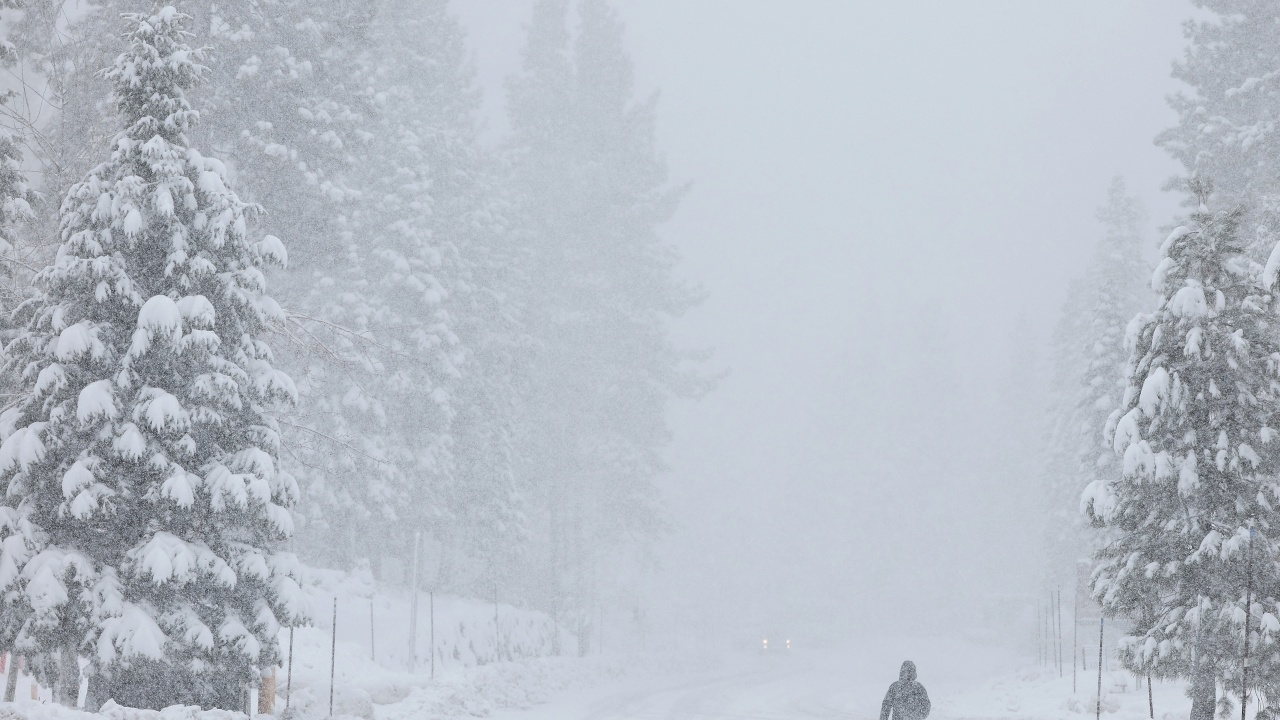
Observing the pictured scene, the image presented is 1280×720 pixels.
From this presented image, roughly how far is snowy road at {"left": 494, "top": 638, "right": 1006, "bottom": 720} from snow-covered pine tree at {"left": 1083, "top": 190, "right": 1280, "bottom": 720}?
11.1 m

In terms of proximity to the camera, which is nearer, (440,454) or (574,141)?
(440,454)

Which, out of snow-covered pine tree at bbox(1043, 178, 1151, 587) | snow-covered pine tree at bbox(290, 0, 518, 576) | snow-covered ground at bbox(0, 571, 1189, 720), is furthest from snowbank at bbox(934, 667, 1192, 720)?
snow-covered pine tree at bbox(290, 0, 518, 576)

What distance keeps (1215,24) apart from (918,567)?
52.8m

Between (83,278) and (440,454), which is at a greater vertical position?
(83,278)

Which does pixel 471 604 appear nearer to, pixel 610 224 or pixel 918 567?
pixel 610 224

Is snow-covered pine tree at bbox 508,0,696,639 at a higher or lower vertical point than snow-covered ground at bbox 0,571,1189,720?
higher

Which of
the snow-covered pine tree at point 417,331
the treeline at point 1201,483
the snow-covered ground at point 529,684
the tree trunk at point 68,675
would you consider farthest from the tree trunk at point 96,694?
the snow-covered pine tree at point 417,331

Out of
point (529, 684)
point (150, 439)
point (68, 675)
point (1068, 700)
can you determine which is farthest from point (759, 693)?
point (150, 439)

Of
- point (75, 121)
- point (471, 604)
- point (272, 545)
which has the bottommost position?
point (471, 604)

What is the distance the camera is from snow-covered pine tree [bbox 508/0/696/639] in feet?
138

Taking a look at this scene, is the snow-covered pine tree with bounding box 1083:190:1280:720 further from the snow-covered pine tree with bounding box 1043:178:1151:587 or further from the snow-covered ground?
the snow-covered pine tree with bounding box 1043:178:1151:587

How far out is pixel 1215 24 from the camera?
27.0 m

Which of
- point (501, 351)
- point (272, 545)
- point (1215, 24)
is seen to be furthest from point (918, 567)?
point (272, 545)

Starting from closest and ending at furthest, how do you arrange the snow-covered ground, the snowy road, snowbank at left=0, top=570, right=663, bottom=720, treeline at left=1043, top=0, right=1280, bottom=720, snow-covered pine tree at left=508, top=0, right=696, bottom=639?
treeline at left=1043, top=0, right=1280, bottom=720
snowbank at left=0, top=570, right=663, bottom=720
the snow-covered ground
the snowy road
snow-covered pine tree at left=508, top=0, right=696, bottom=639
